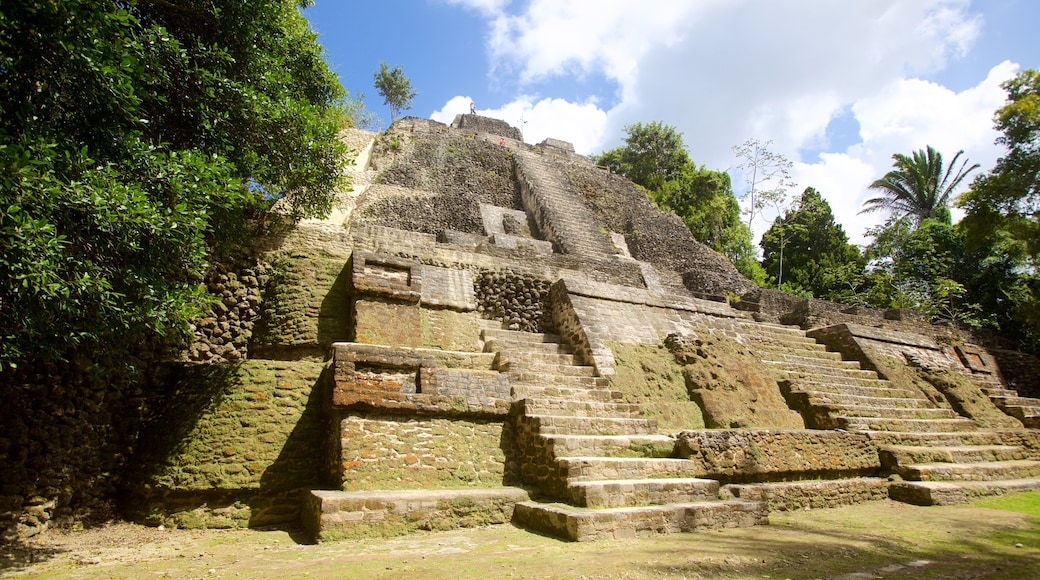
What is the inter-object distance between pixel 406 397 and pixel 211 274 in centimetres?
338

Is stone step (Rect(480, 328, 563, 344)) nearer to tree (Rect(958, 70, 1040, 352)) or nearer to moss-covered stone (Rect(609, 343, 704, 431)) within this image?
moss-covered stone (Rect(609, 343, 704, 431))

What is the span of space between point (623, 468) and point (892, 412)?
20.7 feet

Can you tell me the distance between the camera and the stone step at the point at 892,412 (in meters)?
8.38

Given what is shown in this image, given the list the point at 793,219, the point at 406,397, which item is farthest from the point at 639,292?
the point at 793,219

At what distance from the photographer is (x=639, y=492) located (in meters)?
5.07

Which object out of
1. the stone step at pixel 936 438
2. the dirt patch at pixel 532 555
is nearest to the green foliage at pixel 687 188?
the stone step at pixel 936 438

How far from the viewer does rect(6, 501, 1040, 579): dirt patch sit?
356cm

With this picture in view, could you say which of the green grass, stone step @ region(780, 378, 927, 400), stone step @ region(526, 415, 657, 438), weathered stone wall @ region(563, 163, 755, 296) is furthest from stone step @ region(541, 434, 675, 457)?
weathered stone wall @ region(563, 163, 755, 296)

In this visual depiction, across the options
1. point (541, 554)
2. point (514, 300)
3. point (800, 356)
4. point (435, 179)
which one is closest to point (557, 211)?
point (435, 179)

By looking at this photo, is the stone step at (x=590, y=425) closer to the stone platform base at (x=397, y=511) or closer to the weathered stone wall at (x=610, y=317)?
the stone platform base at (x=397, y=511)

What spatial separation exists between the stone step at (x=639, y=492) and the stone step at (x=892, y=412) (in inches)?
158

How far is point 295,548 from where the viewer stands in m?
4.28

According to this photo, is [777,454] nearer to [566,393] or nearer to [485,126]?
[566,393]

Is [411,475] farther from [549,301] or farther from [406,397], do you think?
[549,301]
